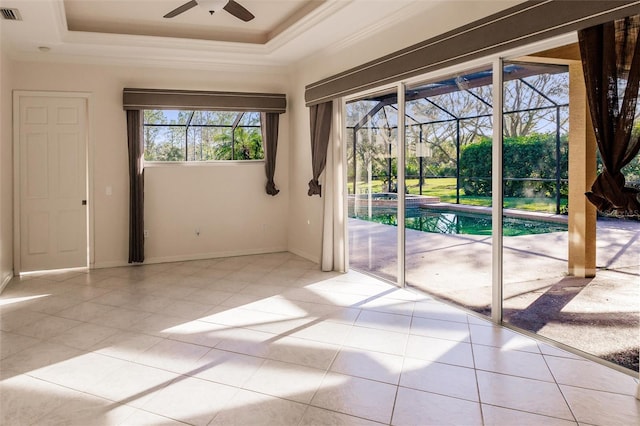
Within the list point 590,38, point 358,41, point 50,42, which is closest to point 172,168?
point 50,42

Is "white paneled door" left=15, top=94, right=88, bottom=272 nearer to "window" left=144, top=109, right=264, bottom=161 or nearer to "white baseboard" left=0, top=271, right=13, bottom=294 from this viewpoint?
"white baseboard" left=0, top=271, right=13, bottom=294

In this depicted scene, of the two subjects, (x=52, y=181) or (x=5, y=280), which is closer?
(x=5, y=280)

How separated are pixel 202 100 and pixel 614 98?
4809 millimetres

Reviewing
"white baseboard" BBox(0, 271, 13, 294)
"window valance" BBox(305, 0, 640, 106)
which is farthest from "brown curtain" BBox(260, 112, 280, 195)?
"white baseboard" BBox(0, 271, 13, 294)

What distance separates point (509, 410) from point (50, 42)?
219 inches

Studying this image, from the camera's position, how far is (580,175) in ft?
10.1

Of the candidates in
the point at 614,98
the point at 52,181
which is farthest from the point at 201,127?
the point at 614,98

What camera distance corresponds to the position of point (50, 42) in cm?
493

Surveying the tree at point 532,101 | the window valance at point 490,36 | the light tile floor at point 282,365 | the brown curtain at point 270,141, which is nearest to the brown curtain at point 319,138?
the window valance at point 490,36

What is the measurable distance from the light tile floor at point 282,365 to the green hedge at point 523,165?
109 centimetres

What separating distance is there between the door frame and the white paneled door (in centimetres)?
2

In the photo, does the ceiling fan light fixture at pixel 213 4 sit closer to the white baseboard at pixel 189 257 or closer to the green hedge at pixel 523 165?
the green hedge at pixel 523 165

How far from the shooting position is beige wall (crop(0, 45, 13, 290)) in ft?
15.8

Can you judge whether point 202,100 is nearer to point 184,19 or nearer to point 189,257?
point 184,19
